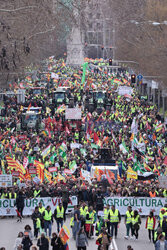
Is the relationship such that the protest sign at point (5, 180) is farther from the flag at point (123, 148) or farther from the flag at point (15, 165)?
the flag at point (123, 148)

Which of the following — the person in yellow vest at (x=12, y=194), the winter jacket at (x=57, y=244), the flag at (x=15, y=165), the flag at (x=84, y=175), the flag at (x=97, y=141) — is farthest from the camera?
the flag at (x=97, y=141)

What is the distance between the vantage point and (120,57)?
91.6m

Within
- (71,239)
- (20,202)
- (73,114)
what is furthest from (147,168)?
(73,114)

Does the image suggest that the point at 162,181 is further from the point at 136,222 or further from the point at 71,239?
the point at 71,239

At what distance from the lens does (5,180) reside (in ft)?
86.8

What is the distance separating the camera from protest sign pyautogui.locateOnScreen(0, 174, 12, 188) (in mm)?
26359

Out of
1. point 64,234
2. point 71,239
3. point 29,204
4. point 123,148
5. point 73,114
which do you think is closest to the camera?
point 64,234

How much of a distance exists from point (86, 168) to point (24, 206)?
227 inches

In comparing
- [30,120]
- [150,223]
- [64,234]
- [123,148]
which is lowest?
[30,120]

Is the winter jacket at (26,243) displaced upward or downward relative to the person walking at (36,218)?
upward

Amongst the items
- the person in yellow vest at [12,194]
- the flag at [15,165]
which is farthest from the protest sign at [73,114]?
the person in yellow vest at [12,194]

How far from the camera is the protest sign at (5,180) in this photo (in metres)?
26.4

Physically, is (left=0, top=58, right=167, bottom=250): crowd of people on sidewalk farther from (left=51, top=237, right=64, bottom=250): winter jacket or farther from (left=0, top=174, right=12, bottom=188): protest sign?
(left=0, top=174, right=12, bottom=188): protest sign

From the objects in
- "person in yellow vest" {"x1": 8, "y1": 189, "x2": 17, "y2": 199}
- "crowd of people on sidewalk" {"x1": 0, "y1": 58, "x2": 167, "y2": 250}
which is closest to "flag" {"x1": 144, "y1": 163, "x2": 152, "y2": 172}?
"crowd of people on sidewalk" {"x1": 0, "y1": 58, "x2": 167, "y2": 250}
